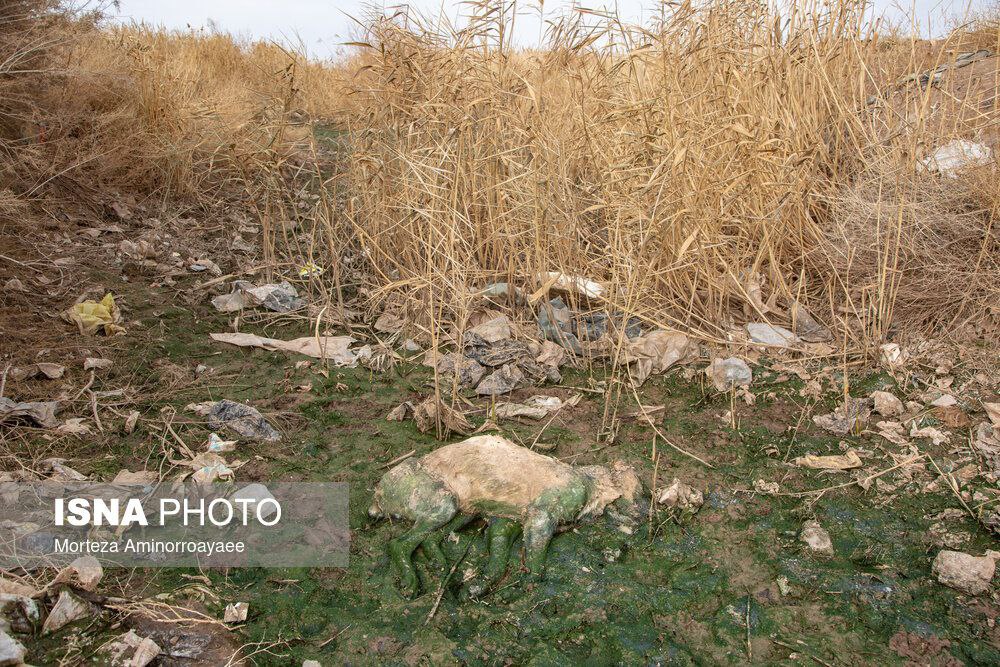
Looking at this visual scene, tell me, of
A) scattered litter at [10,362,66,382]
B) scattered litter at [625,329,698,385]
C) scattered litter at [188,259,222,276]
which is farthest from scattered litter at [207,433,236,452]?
scattered litter at [188,259,222,276]

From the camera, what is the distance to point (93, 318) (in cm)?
344

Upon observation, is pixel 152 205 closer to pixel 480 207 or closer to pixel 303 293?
pixel 303 293

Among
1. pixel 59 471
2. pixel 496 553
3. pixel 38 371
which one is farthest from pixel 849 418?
pixel 38 371

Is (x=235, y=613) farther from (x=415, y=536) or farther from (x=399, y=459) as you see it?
(x=399, y=459)

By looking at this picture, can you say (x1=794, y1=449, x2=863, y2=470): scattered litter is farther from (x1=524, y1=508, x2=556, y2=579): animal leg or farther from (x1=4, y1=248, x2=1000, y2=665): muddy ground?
(x1=524, y1=508, x2=556, y2=579): animal leg

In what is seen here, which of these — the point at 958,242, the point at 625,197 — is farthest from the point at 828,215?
the point at 625,197

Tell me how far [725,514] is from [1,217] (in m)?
3.55

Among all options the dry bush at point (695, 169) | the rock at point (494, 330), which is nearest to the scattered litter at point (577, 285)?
the dry bush at point (695, 169)

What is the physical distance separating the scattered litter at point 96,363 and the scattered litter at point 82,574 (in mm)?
1347

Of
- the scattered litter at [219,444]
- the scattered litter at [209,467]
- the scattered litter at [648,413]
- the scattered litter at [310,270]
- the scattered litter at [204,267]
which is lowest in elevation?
the scattered litter at [209,467]

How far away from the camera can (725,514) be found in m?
2.34

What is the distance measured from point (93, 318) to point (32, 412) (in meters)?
0.87

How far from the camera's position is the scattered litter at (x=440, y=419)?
107 inches

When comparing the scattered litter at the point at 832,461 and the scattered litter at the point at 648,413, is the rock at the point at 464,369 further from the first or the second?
the scattered litter at the point at 832,461
